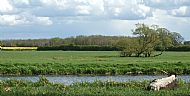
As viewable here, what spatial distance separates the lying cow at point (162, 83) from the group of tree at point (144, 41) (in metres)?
59.1

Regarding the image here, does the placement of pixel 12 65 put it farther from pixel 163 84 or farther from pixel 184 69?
pixel 163 84

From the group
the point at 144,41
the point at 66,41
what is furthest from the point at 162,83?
the point at 66,41

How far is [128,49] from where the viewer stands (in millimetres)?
83125

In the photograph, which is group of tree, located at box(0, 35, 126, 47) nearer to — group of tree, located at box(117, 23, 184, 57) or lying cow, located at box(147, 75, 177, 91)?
group of tree, located at box(117, 23, 184, 57)

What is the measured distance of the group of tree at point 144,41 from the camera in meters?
82.6

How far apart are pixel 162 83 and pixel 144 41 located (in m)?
60.8

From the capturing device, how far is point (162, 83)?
74.1 ft

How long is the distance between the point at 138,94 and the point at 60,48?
119673 millimetres

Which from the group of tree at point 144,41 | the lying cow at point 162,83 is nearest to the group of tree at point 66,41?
the group of tree at point 144,41

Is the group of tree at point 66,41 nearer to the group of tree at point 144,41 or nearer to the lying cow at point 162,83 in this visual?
the group of tree at point 144,41

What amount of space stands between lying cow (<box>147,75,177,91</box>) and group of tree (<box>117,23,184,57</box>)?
5908 cm

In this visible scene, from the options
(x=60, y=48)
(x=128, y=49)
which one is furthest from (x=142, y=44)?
(x=60, y=48)

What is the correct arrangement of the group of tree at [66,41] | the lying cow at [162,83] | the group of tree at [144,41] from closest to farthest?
the lying cow at [162,83] < the group of tree at [144,41] < the group of tree at [66,41]

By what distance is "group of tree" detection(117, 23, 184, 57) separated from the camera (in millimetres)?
82562
